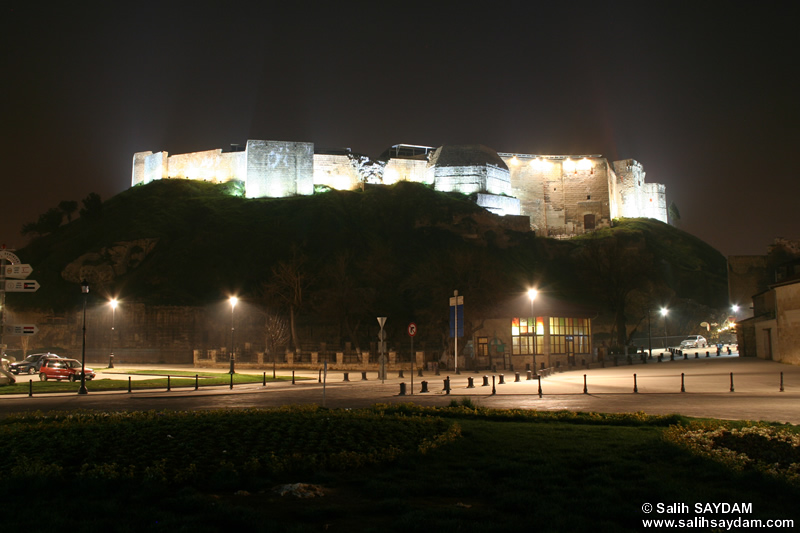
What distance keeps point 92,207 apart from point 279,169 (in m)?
29.3

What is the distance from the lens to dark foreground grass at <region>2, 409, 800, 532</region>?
636cm

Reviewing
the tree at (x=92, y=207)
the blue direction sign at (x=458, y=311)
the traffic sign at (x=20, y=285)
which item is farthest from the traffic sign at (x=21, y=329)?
the tree at (x=92, y=207)

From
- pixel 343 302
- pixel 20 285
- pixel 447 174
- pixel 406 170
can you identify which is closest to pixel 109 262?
pixel 343 302

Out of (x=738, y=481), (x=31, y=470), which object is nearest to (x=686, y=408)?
(x=738, y=481)

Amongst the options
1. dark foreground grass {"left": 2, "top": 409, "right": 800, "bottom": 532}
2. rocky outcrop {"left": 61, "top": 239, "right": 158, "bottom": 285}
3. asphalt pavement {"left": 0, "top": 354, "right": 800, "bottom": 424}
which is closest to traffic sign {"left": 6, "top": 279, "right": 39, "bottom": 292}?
asphalt pavement {"left": 0, "top": 354, "right": 800, "bottom": 424}

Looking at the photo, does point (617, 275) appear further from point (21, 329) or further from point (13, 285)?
point (13, 285)

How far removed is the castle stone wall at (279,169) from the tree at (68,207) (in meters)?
28.4

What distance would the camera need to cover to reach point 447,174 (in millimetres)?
106125

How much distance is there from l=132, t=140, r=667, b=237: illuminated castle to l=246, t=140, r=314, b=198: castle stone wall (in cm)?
17

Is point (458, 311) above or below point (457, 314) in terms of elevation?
above

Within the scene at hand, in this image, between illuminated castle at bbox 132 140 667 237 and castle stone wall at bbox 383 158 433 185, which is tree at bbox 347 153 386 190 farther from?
castle stone wall at bbox 383 158 433 185

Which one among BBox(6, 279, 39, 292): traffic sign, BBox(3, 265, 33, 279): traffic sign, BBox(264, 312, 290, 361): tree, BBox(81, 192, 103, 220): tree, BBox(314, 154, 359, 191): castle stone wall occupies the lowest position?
BBox(264, 312, 290, 361): tree

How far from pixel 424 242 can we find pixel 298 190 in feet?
87.4

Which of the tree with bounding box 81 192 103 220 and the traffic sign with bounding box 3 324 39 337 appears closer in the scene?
the traffic sign with bounding box 3 324 39 337
